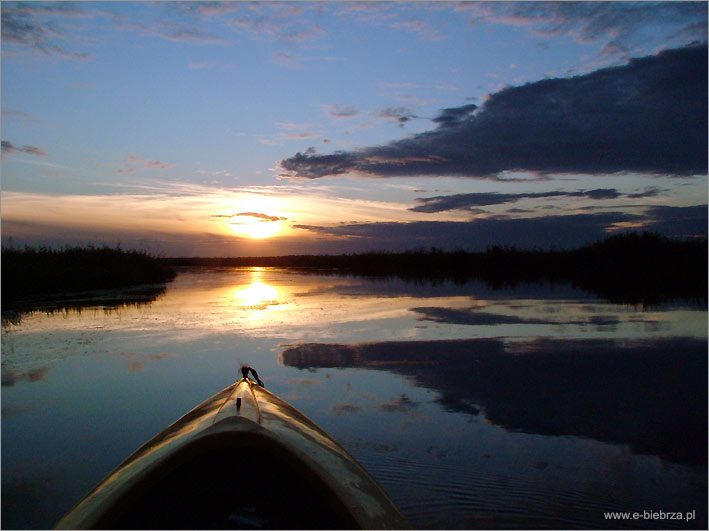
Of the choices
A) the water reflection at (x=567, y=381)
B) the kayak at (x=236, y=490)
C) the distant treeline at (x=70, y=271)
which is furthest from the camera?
the distant treeline at (x=70, y=271)

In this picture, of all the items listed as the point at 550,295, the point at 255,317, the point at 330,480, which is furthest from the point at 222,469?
the point at 550,295

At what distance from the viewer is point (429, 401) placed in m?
5.04

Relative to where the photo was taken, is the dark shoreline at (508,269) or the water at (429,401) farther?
the dark shoreline at (508,269)

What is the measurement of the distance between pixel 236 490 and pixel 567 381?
4422 millimetres

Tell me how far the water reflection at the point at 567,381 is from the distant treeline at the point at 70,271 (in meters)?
11.1

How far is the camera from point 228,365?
653 cm

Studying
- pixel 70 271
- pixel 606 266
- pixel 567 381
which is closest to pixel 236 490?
pixel 567 381

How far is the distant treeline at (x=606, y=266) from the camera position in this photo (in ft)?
57.0

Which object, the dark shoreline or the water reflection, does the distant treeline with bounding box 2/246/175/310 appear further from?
the water reflection

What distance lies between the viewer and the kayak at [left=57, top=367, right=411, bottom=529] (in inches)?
86.7

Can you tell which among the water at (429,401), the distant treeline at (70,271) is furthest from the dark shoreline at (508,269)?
the water at (429,401)

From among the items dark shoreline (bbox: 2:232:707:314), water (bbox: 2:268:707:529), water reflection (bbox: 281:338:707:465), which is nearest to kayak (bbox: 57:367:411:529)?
water (bbox: 2:268:707:529)

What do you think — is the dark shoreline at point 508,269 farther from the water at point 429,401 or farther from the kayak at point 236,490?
the kayak at point 236,490

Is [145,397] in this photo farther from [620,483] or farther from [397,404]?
[620,483]
